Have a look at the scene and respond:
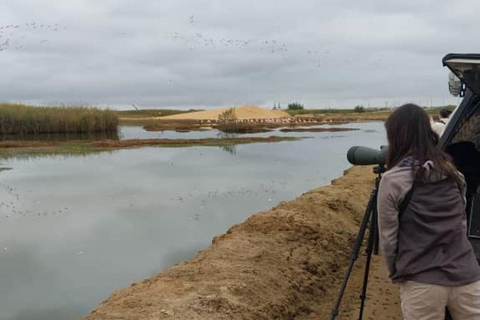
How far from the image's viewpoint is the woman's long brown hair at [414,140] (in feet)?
7.15

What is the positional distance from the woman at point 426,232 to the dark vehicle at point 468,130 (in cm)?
127

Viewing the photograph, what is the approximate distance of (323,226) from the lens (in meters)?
6.72

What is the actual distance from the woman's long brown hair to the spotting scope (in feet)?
2.52

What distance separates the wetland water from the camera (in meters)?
5.82

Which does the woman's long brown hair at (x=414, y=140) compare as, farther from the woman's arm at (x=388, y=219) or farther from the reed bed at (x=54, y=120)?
the reed bed at (x=54, y=120)

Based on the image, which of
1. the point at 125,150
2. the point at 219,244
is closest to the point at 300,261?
the point at 219,244

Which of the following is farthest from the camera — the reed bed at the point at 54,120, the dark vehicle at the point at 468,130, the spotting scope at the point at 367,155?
the reed bed at the point at 54,120

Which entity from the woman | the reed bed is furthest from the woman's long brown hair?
the reed bed

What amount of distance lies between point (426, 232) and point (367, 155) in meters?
1.06

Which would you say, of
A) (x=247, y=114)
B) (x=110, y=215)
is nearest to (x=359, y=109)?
(x=247, y=114)

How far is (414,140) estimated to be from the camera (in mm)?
2225

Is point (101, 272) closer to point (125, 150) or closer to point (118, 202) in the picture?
point (118, 202)

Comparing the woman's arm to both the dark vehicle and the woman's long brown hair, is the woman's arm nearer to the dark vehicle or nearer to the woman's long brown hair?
the woman's long brown hair

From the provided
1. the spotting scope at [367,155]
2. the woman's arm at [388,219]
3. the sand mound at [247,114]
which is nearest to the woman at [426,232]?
the woman's arm at [388,219]
